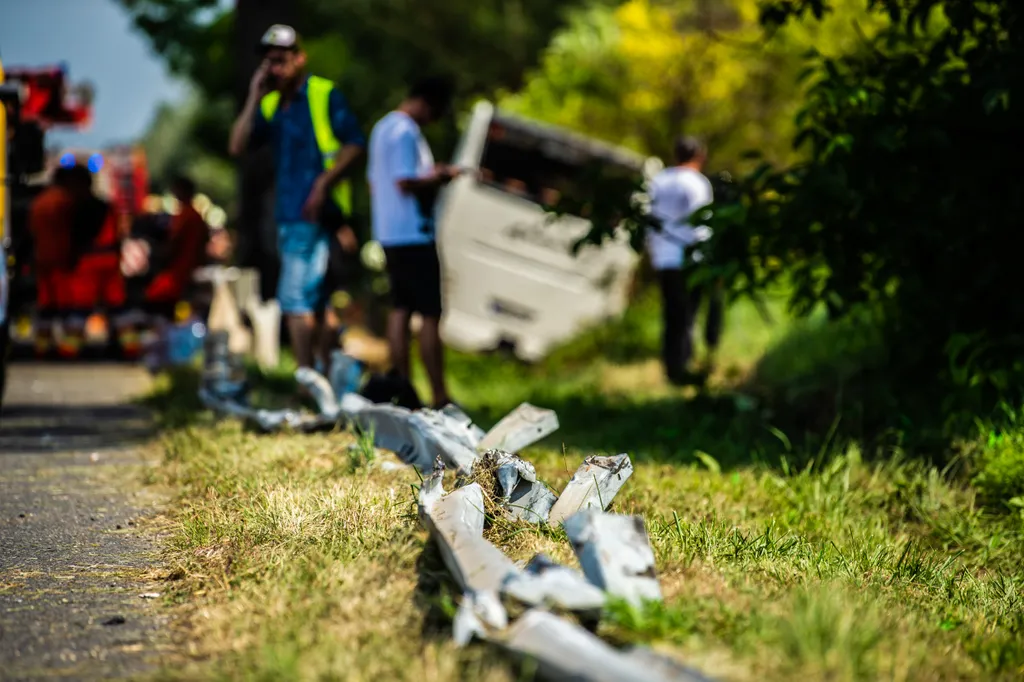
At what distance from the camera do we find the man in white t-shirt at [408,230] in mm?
7664

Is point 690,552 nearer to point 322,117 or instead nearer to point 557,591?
point 557,591

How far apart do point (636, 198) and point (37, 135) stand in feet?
13.0

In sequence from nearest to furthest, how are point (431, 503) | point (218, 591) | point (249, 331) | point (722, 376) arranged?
1. point (218, 591)
2. point (431, 503)
3. point (722, 376)
4. point (249, 331)

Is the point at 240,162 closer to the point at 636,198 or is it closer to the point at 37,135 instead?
the point at 37,135

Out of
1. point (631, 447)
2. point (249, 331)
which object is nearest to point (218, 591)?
point (631, 447)

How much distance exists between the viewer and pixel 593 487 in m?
4.20

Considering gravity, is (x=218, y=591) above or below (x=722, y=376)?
above

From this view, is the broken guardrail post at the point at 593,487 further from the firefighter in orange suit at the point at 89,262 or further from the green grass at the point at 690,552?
the firefighter in orange suit at the point at 89,262

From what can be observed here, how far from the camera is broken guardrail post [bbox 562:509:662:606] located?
10.6 ft

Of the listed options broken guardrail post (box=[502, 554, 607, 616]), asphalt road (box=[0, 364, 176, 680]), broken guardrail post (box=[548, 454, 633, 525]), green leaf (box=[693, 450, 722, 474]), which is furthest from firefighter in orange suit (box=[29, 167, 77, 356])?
broken guardrail post (box=[502, 554, 607, 616])

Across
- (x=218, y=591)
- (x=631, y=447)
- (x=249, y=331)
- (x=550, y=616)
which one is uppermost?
(x=550, y=616)

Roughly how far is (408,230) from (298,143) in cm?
80

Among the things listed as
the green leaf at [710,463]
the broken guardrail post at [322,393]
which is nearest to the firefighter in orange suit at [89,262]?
the broken guardrail post at [322,393]

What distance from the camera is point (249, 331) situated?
42.0ft
